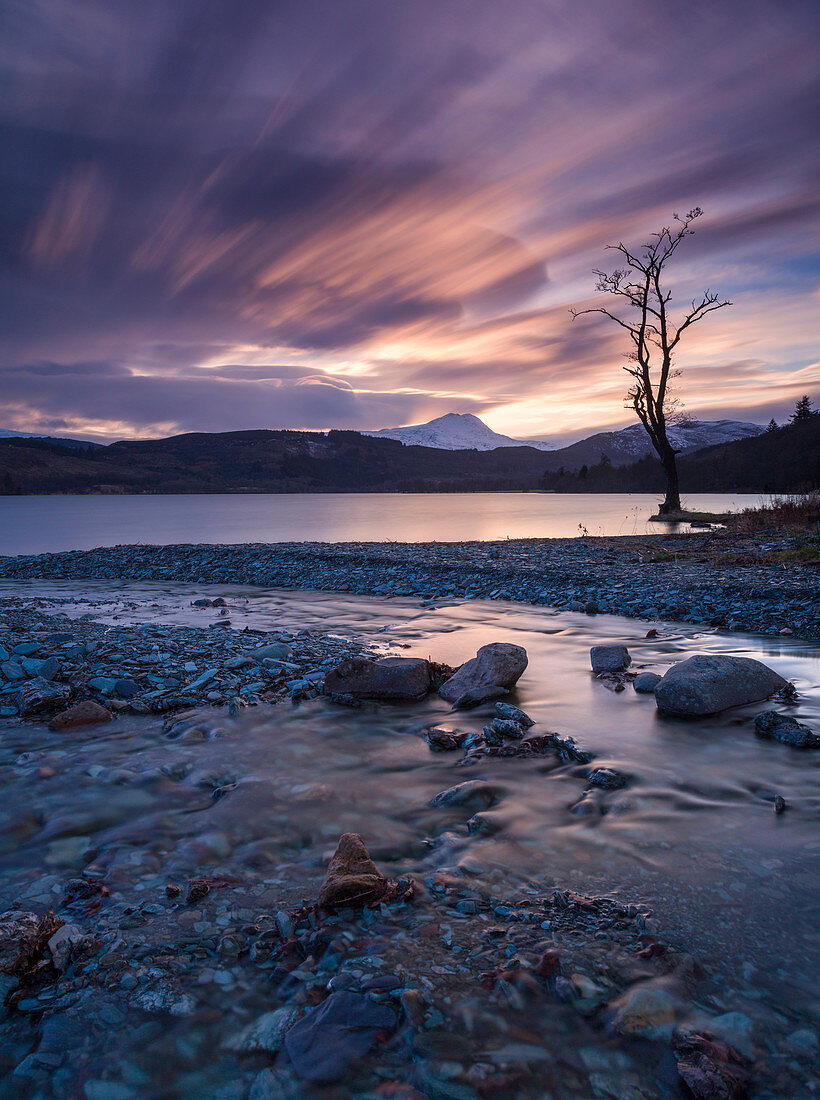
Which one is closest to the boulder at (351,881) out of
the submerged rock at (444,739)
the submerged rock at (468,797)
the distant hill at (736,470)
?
the submerged rock at (468,797)

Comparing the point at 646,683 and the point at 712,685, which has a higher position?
the point at 712,685

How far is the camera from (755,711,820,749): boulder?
216 inches

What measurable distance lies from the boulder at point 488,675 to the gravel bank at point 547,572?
543cm

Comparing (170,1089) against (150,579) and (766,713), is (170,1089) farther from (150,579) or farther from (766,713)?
(150,579)

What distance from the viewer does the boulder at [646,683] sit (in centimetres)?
721

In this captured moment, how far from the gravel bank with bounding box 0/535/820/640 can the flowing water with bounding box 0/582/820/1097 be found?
4.52 metres

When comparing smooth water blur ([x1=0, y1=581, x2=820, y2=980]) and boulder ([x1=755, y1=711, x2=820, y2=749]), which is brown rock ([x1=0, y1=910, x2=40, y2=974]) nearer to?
smooth water blur ([x1=0, y1=581, x2=820, y2=980])

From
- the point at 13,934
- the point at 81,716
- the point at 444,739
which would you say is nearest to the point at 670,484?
the point at 444,739

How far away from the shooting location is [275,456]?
197 m

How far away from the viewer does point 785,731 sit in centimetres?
566

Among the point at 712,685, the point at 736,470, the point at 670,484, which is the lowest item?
the point at 712,685

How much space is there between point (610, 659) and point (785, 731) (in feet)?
8.83

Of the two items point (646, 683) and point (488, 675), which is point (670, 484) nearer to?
point (646, 683)

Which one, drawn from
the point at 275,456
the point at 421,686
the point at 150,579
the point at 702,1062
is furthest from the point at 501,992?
the point at 275,456
